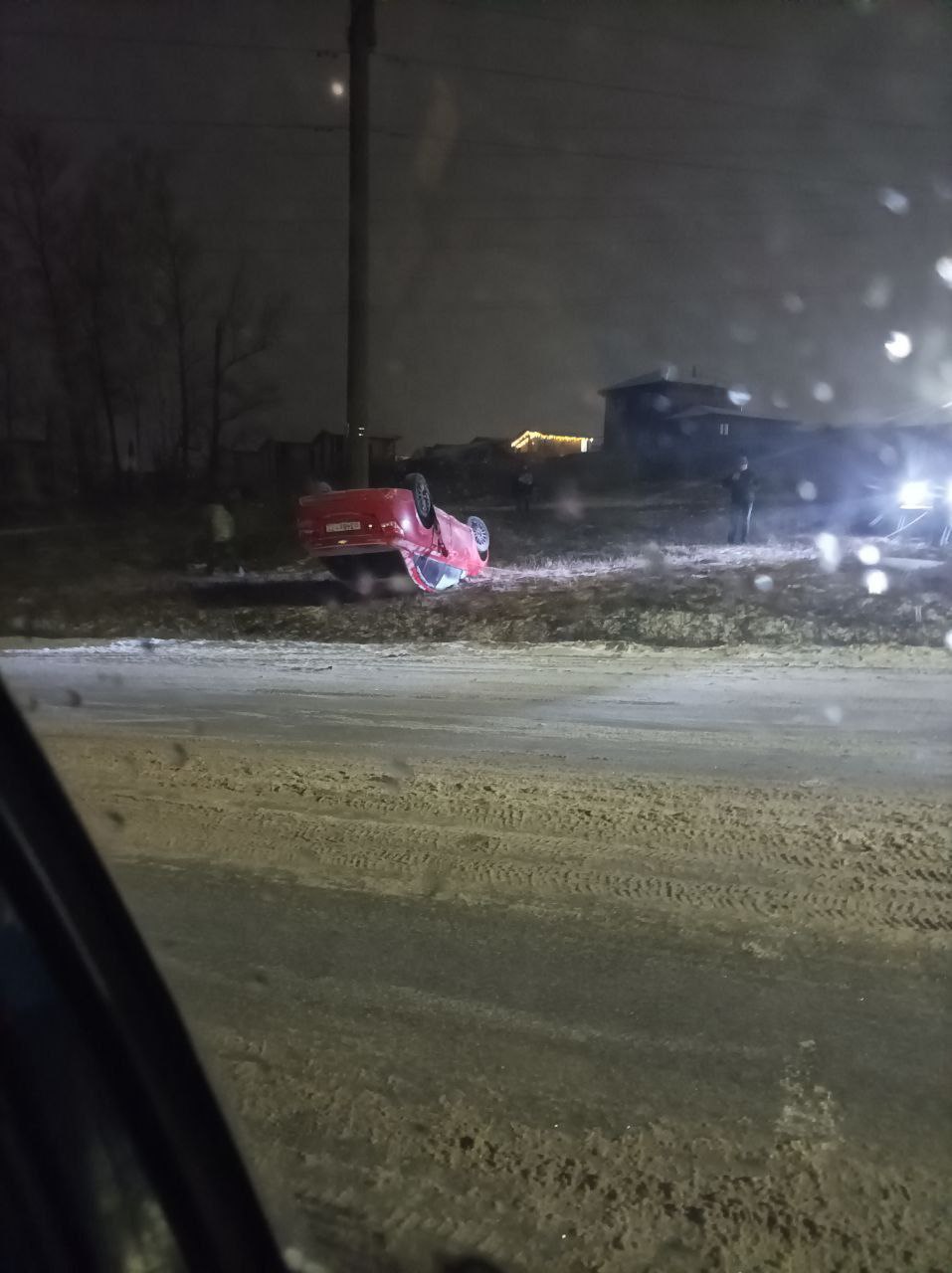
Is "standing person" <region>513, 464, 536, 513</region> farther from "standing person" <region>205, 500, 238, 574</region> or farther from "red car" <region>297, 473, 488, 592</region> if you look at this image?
"red car" <region>297, 473, 488, 592</region>

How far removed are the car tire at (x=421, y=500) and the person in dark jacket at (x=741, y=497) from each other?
288 inches

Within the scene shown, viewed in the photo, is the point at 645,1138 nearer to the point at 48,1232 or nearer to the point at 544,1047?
the point at 544,1047

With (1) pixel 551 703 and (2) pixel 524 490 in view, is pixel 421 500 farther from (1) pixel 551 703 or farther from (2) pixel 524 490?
(2) pixel 524 490

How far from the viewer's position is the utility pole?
20562 millimetres

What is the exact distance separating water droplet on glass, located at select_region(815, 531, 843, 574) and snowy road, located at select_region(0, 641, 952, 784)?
4.87 meters

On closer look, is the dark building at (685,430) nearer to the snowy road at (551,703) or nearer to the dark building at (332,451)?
the dark building at (332,451)

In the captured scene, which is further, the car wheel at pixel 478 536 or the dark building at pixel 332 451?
the dark building at pixel 332 451

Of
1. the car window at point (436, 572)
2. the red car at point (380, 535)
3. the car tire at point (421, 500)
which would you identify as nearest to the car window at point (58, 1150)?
the red car at point (380, 535)

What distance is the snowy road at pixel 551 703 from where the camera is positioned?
307 inches

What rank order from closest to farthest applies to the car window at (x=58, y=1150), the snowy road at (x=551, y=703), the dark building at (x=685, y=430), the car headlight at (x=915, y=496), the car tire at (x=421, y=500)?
the car window at (x=58, y=1150) → the snowy road at (x=551, y=703) → the car tire at (x=421, y=500) → the car headlight at (x=915, y=496) → the dark building at (x=685, y=430)

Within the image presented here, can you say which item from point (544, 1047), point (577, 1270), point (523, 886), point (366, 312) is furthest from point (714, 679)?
point (366, 312)

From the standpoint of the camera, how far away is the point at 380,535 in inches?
611

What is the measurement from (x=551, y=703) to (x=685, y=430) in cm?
4862

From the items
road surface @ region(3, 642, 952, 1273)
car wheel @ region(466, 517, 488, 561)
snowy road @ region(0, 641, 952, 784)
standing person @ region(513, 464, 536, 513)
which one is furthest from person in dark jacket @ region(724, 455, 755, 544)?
road surface @ region(3, 642, 952, 1273)
